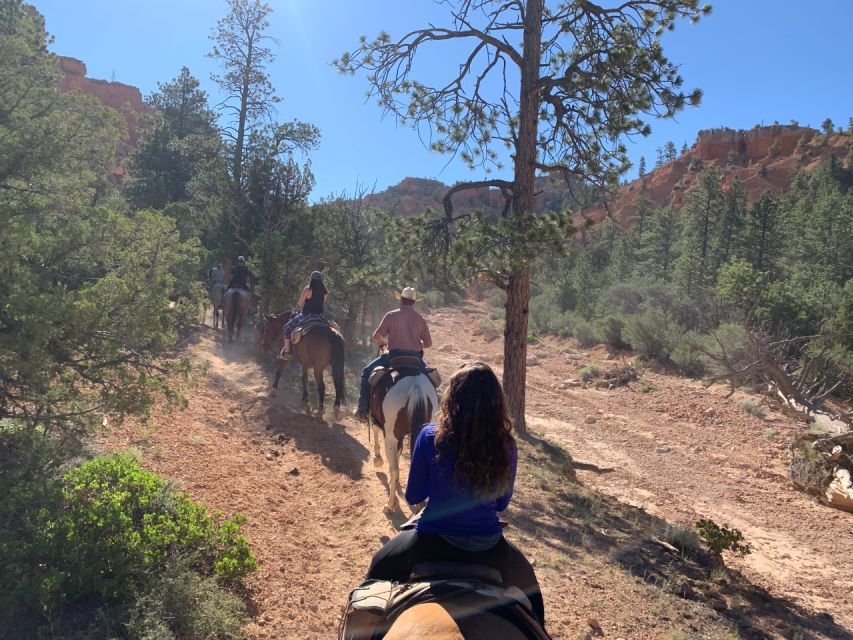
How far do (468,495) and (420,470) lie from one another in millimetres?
339

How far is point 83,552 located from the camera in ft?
11.8

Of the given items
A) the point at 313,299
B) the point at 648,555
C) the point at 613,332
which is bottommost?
the point at 648,555

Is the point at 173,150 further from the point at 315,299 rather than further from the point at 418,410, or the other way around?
the point at 418,410

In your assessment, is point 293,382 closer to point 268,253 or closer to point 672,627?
point 268,253

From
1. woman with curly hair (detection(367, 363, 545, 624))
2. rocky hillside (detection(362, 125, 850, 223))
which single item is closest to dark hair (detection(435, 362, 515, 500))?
woman with curly hair (detection(367, 363, 545, 624))

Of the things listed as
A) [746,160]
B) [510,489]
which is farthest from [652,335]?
[746,160]

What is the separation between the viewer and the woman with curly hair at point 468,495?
2.55 m

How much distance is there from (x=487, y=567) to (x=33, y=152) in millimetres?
5402

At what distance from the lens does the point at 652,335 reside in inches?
822

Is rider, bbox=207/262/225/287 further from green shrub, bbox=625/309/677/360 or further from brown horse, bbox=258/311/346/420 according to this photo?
green shrub, bbox=625/309/677/360

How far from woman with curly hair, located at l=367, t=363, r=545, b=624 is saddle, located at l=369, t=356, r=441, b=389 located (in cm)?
396

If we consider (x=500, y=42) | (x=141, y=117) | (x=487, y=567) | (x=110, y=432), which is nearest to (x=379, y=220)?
(x=500, y=42)

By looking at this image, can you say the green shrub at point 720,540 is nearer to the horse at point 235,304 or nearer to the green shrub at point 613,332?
the horse at point 235,304

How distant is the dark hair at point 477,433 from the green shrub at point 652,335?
766 inches
